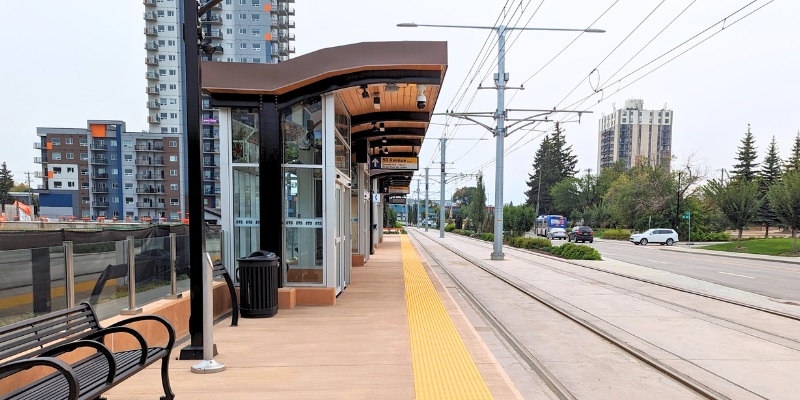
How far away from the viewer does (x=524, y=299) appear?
10766 millimetres

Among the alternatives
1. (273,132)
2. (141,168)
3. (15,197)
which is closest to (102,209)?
(141,168)

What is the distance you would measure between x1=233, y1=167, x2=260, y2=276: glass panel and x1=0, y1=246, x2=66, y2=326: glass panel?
12.6ft

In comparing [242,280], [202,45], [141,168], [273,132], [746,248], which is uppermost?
[141,168]

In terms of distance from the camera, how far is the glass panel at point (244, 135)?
27.0ft

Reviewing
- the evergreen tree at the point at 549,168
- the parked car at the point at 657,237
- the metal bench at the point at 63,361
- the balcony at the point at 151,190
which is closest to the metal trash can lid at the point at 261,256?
the metal bench at the point at 63,361

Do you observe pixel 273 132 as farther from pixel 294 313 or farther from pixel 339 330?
pixel 339 330

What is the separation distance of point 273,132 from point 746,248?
36.3 m

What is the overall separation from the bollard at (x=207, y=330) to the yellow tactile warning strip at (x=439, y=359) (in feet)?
6.93

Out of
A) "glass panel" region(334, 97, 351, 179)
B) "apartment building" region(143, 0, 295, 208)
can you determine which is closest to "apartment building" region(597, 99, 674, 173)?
"apartment building" region(143, 0, 295, 208)

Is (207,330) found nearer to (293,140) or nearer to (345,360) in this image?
(345,360)

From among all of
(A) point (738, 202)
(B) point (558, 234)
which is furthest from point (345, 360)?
(B) point (558, 234)

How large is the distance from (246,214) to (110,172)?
295 ft

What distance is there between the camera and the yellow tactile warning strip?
13.9 feet

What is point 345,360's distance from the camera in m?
5.13
